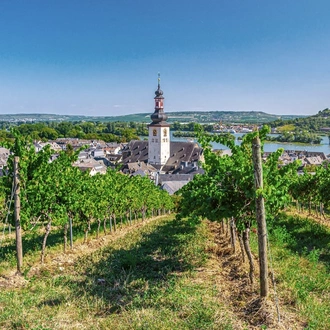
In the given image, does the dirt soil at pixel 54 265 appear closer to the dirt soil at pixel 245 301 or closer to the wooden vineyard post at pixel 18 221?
the wooden vineyard post at pixel 18 221

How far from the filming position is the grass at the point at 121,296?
642cm

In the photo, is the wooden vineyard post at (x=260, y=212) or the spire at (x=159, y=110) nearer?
the wooden vineyard post at (x=260, y=212)

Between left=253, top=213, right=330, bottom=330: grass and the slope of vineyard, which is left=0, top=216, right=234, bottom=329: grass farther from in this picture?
left=253, top=213, right=330, bottom=330: grass

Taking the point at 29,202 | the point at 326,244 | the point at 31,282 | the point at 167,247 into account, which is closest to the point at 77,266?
the point at 31,282

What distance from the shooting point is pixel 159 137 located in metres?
72.0

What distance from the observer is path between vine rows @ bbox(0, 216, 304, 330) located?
6.25 m

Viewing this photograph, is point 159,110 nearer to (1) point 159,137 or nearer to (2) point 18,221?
(1) point 159,137

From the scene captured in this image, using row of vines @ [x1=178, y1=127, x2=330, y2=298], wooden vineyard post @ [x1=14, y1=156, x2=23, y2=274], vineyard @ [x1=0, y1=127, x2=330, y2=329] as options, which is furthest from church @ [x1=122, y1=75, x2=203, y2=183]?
row of vines @ [x1=178, y1=127, x2=330, y2=298]

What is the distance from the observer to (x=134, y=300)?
A: 7.45 meters

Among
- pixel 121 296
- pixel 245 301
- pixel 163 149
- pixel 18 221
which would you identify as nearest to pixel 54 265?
pixel 18 221

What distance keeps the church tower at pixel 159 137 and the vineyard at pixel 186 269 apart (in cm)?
5767

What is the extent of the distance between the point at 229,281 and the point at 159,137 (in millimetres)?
63847

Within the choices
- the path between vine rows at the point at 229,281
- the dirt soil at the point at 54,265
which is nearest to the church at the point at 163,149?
the dirt soil at the point at 54,265

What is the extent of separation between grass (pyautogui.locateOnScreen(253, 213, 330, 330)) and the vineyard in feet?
0.11
